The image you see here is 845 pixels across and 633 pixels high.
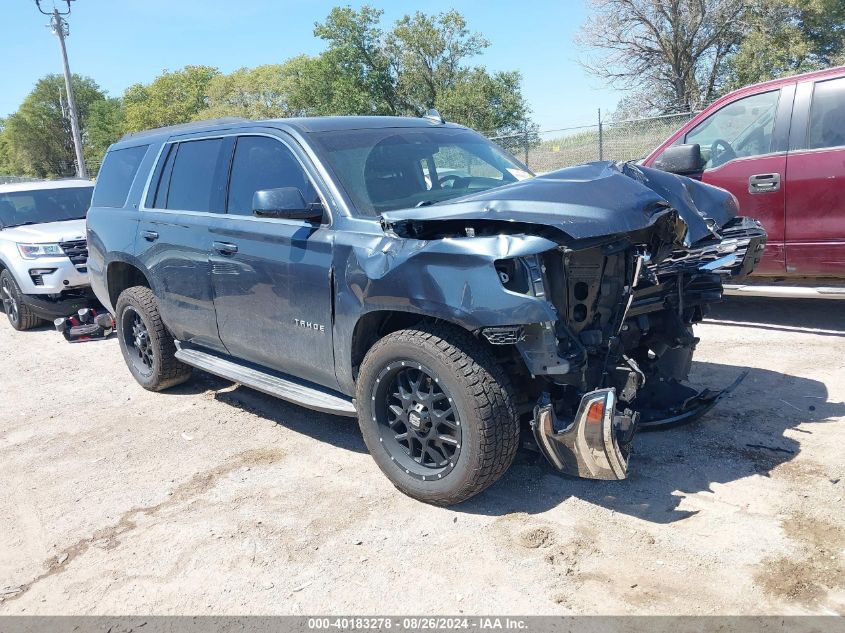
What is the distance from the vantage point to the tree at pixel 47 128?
7381 cm

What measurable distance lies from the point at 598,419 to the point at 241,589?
1.69m

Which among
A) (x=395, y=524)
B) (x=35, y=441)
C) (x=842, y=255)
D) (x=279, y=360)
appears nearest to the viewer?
(x=395, y=524)

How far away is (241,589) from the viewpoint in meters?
3.02

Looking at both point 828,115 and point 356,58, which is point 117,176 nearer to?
point 828,115

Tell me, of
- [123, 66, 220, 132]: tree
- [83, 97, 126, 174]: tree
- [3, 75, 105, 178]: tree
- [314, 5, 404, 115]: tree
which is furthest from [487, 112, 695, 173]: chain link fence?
[3, 75, 105, 178]: tree

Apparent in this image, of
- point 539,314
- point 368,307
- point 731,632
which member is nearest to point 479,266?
point 539,314

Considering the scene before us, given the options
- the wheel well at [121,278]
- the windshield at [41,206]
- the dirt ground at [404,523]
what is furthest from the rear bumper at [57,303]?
the dirt ground at [404,523]

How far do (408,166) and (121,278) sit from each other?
3.12 metres

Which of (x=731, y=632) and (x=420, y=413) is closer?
(x=731, y=632)

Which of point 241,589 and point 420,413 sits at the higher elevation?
point 420,413

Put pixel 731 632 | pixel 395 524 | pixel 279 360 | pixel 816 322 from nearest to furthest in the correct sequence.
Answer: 1. pixel 731 632
2. pixel 395 524
3. pixel 279 360
4. pixel 816 322

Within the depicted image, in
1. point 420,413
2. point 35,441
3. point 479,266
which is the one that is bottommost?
point 35,441

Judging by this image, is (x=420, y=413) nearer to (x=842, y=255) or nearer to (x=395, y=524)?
(x=395, y=524)

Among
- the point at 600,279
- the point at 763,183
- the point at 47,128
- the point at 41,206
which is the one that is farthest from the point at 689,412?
the point at 47,128
